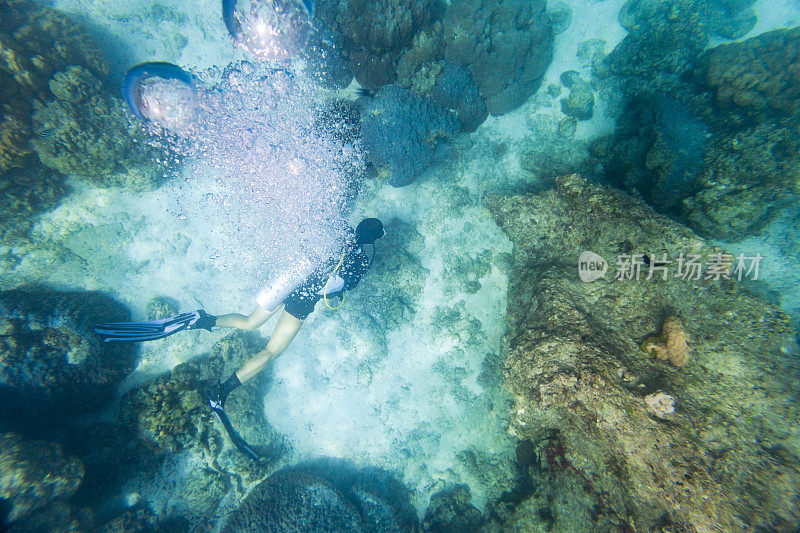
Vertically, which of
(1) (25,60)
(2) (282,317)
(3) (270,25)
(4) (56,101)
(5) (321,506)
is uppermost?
(3) (270,25)

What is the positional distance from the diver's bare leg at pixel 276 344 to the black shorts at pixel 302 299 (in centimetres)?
36

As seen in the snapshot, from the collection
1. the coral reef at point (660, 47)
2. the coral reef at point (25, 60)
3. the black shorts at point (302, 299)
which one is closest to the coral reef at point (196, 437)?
the black shorts at point (302, 299)

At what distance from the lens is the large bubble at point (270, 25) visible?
561 cm

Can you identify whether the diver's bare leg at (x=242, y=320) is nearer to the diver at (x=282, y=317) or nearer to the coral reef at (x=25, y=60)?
the diver at (x=282, y=317)

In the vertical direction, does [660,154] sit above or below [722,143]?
below

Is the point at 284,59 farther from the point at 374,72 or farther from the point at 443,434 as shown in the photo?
the point at 443,434

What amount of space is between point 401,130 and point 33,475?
8120 mm

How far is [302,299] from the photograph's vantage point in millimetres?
5438

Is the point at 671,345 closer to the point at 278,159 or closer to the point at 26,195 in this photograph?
the point at 278,159

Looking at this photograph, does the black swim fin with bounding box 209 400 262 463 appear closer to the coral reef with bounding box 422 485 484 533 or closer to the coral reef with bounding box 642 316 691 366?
the coral reef with bounding box 422 485 484 533

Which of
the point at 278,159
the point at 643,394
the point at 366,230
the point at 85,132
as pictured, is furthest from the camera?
the point at 85,132

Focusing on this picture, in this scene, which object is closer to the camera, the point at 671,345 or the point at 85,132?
the point at 671,345

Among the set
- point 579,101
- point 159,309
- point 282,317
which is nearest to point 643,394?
point 282,317

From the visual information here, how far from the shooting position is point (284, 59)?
20.2 ft
